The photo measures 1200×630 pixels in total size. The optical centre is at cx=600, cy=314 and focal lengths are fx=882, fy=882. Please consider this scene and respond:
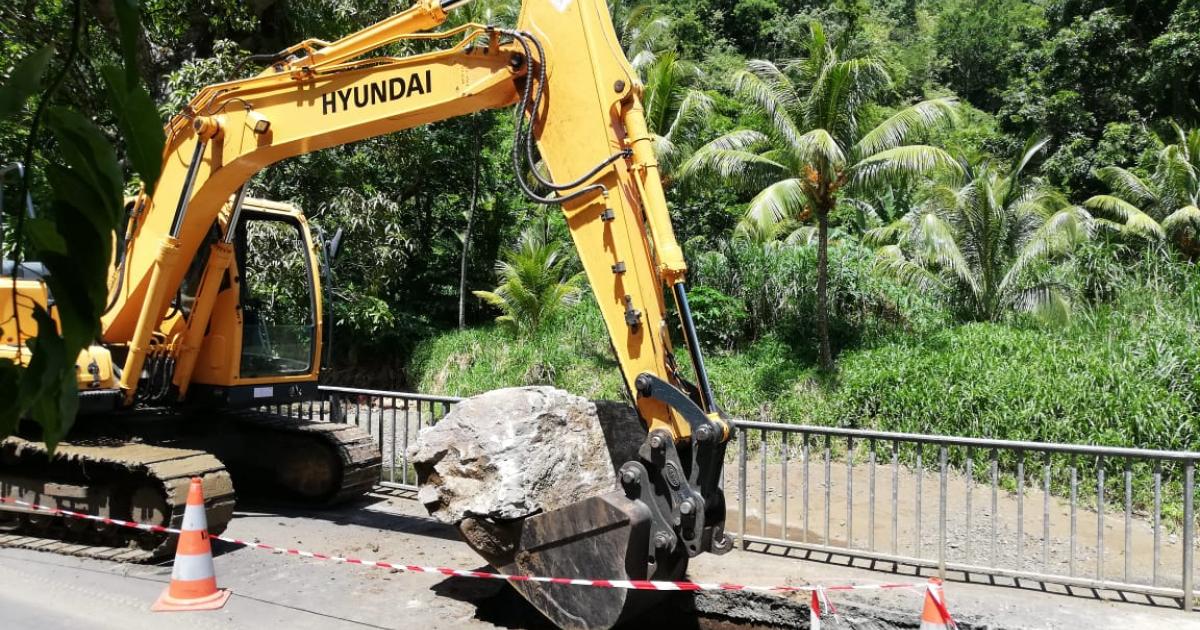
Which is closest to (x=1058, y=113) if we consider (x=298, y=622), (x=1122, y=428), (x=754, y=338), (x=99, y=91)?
(x=754, y=338)

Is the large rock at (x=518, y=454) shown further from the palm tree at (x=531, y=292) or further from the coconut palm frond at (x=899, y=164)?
the palm tree at (x=531, y=292)

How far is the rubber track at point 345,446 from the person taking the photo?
8812 mm

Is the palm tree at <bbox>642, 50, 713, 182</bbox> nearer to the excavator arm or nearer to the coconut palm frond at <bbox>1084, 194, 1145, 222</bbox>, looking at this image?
the coconut palm frond at <bbox>1084, 194, 1145, 222</bbox>

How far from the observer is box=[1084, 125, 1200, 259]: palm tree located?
55.9 ft

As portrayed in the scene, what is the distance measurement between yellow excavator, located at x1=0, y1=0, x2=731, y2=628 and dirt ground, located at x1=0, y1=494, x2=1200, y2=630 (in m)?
0.55

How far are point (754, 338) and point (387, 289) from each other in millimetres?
8870

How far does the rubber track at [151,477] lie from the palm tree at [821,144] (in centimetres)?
990

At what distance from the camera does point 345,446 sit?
8.84 meters

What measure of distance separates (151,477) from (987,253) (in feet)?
47.8

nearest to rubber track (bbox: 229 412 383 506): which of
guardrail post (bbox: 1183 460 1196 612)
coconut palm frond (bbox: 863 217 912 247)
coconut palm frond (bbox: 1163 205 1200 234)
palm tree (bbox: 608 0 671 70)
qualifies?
guardrail post (bbox: 1183 460 1196 612)

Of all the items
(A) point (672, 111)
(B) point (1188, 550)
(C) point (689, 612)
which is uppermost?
(A) point (672, 111)

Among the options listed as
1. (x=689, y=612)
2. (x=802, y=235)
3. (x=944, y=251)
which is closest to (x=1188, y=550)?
(x=689, y=612)

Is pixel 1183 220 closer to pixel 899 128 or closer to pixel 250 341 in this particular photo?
pixel 899 128

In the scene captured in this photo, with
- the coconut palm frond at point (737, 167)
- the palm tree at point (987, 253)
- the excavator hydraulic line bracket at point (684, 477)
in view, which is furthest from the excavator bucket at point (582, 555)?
the palm tree at point (987, 253)
